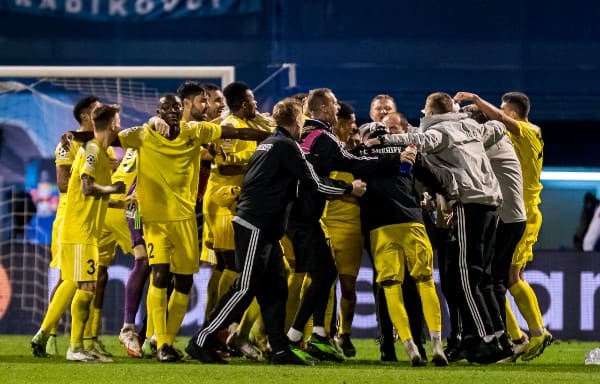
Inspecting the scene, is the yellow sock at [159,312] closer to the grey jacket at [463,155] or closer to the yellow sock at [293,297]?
the yellow sock at [293,297]

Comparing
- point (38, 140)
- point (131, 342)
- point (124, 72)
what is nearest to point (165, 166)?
point (131, 342)

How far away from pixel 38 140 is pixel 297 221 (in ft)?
22.7

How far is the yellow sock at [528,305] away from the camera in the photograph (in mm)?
10359

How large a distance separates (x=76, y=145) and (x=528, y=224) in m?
3.53

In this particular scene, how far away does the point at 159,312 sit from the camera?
945cm

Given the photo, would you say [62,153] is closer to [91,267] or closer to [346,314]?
[91,267]

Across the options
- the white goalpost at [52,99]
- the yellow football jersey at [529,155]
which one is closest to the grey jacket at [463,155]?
the yellow football jersey at [529,155]

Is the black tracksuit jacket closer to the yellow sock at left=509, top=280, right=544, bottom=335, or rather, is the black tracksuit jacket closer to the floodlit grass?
the floodlit grass

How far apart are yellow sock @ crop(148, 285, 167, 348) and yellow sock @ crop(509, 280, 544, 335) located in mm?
2761

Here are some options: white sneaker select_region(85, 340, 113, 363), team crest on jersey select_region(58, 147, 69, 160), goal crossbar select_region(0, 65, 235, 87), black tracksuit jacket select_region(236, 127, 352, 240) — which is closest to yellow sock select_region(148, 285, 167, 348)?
white sneaker select_region(85, 340, 113, 363)

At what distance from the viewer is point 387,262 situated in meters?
9.45

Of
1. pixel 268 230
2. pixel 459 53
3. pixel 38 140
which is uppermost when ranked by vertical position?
pixel 459 53

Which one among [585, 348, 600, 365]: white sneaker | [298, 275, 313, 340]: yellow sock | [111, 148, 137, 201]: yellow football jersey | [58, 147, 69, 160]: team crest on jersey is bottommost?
[585, 348, 600, 365]: white sneaker

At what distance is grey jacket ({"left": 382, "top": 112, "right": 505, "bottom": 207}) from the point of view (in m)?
9.59
